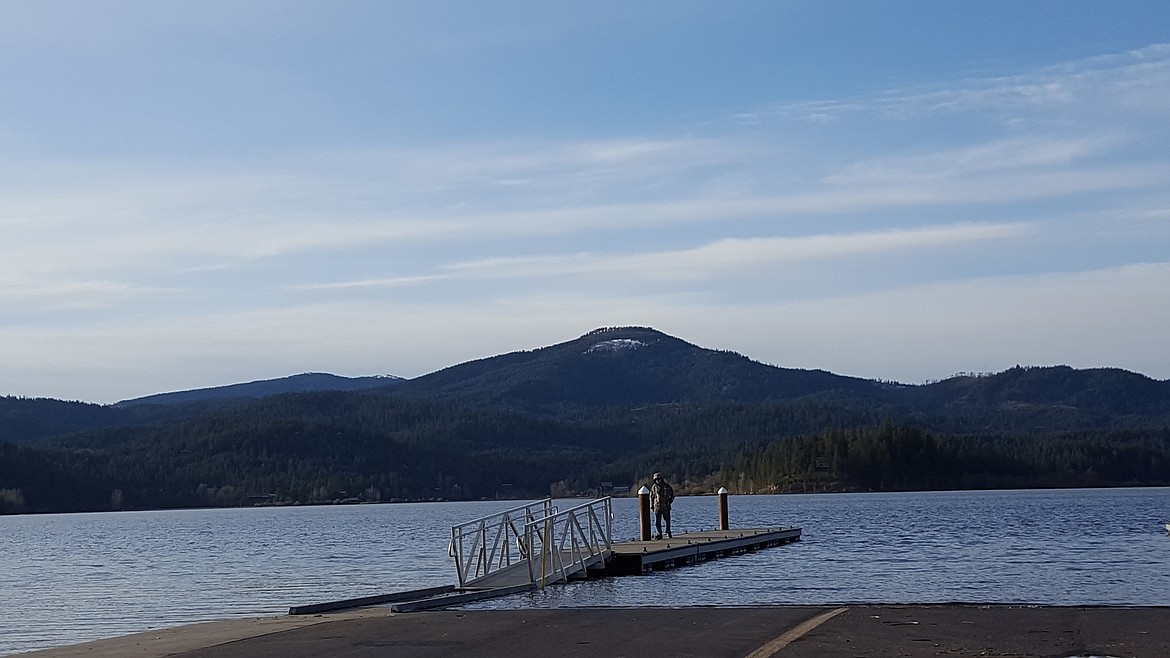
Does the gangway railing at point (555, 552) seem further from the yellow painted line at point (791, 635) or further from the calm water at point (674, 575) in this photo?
the yellow painted line at point (791, 635)

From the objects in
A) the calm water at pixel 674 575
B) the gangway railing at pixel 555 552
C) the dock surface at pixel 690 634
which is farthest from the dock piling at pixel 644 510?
the dock surface at pixel 690 634

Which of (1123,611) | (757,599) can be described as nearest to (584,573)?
(757,599)

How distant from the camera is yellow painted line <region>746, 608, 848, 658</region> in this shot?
52.3 ft

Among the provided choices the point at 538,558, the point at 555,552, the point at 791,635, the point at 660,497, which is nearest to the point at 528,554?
the point at 555,552

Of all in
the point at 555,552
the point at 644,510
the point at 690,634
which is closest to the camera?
the point at 690,634

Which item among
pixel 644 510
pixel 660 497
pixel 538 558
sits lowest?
pixel 538 558

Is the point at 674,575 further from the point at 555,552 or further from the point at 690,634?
the point at 690,634

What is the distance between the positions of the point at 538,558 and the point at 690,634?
15489 millimetres

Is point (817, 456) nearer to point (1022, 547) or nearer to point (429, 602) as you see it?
point (1022, 547)

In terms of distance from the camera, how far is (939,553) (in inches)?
1845

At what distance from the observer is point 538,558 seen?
109 feet

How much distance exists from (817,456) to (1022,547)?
129m

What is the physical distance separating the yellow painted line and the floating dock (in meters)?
6.97

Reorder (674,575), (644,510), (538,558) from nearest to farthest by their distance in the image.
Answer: (538,558) < (674,575) < (644,510)
